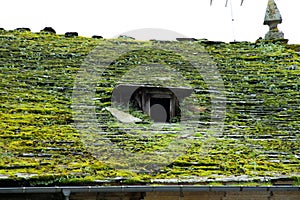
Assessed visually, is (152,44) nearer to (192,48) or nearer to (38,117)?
(192,48)

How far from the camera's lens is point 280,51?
1407cm

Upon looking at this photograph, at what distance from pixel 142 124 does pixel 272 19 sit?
8.83 meters

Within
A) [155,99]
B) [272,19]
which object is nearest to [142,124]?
[155,99]

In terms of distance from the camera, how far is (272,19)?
1633 centimetres

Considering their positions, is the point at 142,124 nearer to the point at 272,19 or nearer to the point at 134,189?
the point at 134,189

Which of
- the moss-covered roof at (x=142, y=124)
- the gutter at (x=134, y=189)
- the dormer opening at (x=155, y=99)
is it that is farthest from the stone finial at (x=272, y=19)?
the gutter at (x=134, y=189)

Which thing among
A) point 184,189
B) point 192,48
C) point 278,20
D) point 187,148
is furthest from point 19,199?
point 278,20

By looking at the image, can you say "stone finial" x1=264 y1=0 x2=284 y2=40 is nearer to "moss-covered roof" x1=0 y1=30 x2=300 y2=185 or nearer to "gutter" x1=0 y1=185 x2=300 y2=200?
"moss-covered roof" x1=0 y1=30 x2=300 y2=185

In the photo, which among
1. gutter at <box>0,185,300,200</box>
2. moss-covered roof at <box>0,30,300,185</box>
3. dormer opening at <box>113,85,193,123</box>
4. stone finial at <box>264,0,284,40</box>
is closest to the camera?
gutter at <box>0,185,300,200</box>

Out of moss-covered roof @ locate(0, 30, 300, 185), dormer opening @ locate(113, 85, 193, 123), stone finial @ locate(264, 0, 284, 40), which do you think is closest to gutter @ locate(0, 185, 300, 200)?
moss-covered roof @ locate(0, 30, 300, 185)

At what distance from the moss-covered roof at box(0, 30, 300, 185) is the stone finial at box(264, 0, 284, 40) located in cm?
134

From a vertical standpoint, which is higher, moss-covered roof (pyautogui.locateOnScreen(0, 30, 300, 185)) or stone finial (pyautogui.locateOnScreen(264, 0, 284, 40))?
stone finial (pyautogui.locateOnScreen(264, 0, 284, 40))

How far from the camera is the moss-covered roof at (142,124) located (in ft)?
25.1

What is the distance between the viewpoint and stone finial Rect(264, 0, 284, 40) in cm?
1606
